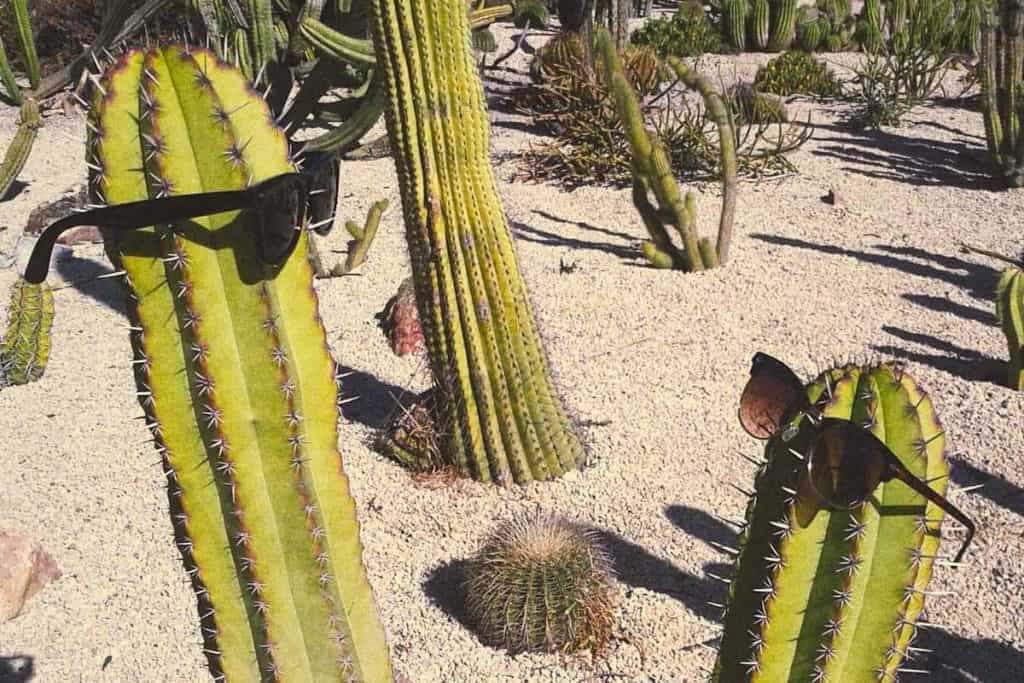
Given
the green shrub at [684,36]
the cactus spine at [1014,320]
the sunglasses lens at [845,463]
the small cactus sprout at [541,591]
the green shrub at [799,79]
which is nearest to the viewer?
the sunglasses lens at [845,463]

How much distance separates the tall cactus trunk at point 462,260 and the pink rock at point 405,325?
3.47 feet

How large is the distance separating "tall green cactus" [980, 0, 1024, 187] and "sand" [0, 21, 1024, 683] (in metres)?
0.26

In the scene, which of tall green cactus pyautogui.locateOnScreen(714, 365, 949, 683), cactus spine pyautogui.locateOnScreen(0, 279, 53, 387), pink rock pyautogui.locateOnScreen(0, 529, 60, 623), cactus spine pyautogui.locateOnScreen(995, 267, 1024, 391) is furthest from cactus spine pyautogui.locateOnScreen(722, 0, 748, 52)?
tall green cactus pyautogui.locateOnScreen(714, 365, 949, 683)

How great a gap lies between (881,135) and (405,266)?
175 inches

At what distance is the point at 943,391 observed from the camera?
3.68 metres

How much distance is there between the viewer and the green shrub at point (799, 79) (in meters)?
8.76

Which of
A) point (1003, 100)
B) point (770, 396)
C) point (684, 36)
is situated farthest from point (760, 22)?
point (770, 396)

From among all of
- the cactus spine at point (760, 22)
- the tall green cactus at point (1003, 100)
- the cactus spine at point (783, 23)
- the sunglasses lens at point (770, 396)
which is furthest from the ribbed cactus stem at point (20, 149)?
the cactus spine at point (783, 23)

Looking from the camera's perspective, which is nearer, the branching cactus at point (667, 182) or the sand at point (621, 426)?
the sand at point (621, 426)

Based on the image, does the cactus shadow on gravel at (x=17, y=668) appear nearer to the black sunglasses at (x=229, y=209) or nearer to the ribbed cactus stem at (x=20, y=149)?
the black sunglasses at (x=229, y=209)

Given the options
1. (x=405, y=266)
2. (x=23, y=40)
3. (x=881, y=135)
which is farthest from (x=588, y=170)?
(x=23, y=40)

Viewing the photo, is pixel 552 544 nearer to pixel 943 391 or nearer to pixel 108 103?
pixel 108 103

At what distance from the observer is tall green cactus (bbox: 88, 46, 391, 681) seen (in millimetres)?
1224

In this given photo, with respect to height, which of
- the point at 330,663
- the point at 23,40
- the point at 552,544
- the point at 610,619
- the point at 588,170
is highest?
the point at 23,40
